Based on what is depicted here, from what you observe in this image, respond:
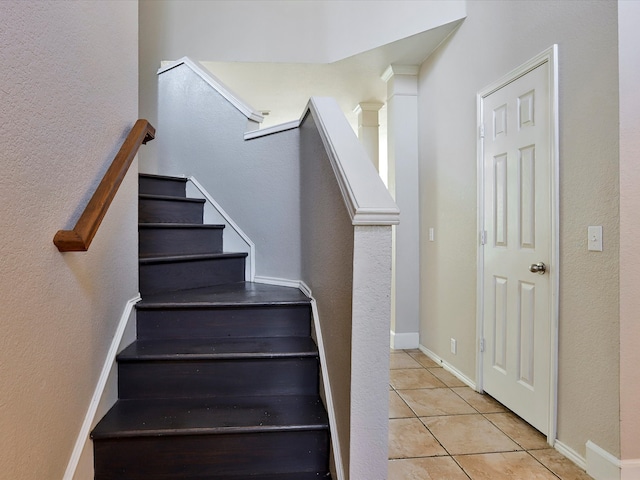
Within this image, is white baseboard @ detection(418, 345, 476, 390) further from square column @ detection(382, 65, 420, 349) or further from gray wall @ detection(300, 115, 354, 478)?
gray wall @ detection(300, 115, 354, 478)

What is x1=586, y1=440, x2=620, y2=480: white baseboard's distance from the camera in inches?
64.6

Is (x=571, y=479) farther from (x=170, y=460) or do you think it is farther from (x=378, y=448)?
(x=170, y=460)

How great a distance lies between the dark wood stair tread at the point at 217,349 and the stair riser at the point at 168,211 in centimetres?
91

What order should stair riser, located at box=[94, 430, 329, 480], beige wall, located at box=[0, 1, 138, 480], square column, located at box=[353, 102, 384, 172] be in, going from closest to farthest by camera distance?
beige wall, located at box=[0, 1, 138, 480] → stair riser, located at box=[94, 430, 329, 480] → square column, located at box=[353, 102, 384, 172]

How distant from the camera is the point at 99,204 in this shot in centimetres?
132

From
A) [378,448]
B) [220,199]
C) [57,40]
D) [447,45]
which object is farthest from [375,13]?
[378,448]

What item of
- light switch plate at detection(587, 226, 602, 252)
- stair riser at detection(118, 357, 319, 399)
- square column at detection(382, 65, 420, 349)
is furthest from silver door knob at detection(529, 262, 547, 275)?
square column at detection(382, 65, 420, 349)

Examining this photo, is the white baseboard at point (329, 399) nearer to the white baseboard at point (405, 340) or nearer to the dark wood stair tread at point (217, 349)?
the dark wood stair tread at point (217, 349)

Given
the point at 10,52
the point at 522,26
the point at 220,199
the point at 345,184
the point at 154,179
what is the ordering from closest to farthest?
1. the point at 10,52
2. the point at 345,184
3. the point at 522,26
4. the point at 154,179
5. the point at 220,199

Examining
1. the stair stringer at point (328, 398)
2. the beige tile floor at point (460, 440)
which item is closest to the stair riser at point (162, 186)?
the stair stringer at point (328, 398)

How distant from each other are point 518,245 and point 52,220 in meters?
2.18

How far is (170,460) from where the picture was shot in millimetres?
1494

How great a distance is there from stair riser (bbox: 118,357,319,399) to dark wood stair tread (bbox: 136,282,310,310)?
12.0 inches

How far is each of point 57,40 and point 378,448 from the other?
157 centimetres
